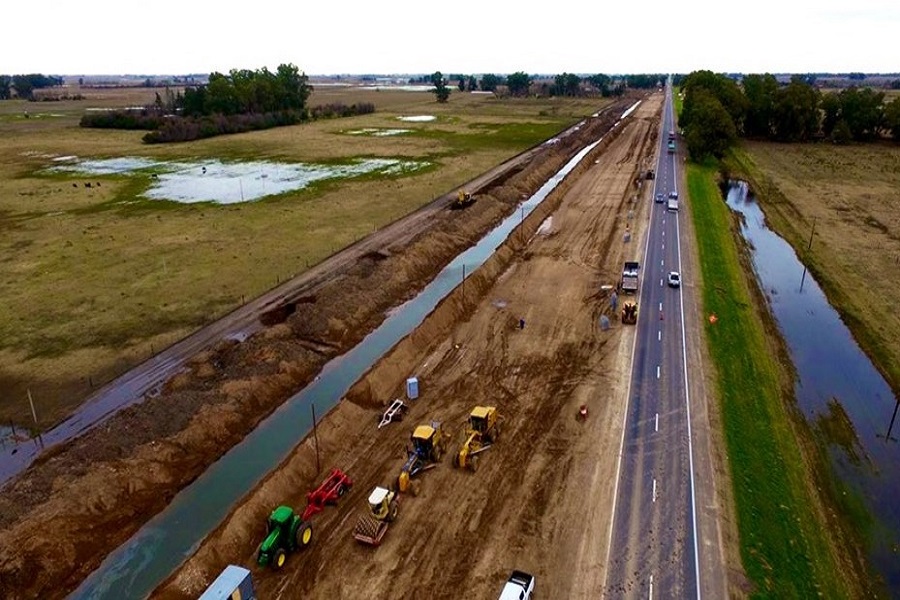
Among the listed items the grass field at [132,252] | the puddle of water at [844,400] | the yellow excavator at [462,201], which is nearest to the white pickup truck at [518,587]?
the puddle of water at [844,400]

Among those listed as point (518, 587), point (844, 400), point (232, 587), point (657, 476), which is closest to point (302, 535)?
point (232, 587)

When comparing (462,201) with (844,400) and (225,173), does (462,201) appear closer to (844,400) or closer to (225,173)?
(225,173)

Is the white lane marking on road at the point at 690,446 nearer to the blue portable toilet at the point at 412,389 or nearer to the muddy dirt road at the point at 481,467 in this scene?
the muddy dirt road at the point at 481,467

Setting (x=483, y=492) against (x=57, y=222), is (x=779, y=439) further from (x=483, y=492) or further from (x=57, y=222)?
(x=57, y=222)

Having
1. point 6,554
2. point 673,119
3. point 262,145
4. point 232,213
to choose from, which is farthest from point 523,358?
point 673,119

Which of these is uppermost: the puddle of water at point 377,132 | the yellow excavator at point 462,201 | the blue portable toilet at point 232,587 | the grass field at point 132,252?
the puddle of water at point 377,132

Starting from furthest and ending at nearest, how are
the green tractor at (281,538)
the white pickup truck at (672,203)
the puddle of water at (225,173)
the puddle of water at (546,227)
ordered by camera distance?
the puddle of water at (225,173), the white pickup truck at (672,203), the puddle of water at (546,227), the green tractor at (281,538)
